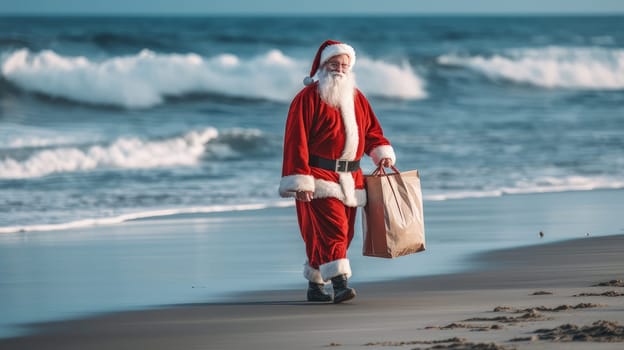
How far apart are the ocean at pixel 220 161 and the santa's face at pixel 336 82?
121cm

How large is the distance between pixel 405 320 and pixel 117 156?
10.5 m

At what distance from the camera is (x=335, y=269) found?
661cm

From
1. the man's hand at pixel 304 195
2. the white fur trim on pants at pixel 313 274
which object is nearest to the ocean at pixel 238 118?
the white fur trim on pants at pixel 313 274

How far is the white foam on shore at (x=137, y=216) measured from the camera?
981cm

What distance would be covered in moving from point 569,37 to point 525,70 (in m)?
20.6

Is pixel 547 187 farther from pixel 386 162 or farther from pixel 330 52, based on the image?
pixel 330 52

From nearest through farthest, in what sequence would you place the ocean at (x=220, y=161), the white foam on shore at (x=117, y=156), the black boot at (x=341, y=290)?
the black boot at (x=341, y=290) → the ocean at (x=220, y=161) → the white foam on shore at (x=117, y=156)

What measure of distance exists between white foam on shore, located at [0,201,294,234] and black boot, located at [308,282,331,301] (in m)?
3.66

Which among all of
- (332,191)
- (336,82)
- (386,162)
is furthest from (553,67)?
(332,191)

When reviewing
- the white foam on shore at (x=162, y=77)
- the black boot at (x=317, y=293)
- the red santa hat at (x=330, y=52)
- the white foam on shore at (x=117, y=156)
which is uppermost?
the white foam on shore at (x=162, y=77)

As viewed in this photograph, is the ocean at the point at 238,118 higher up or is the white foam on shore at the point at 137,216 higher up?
the ocean at the point at 238,118

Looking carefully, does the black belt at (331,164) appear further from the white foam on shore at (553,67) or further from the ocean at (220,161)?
the white foam on shore at (553,67)

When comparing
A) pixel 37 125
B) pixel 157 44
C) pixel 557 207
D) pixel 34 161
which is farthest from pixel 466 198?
pixel 157 44

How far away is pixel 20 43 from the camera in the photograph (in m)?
29.5
